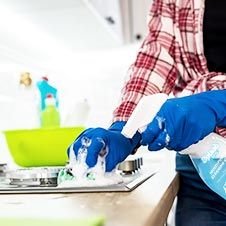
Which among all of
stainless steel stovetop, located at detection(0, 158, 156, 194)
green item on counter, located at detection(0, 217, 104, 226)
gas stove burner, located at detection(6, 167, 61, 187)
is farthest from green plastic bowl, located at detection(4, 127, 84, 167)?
green item on counter, located at detection(0, 217, 104, 226)

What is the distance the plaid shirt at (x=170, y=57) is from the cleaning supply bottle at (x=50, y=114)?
1.74ft

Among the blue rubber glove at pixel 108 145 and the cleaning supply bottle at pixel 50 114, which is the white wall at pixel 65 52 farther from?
the blue rubber glove at pixel 108 145

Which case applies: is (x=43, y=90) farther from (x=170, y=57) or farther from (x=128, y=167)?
(x=128, y=167)

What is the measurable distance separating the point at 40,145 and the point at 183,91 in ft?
1.59

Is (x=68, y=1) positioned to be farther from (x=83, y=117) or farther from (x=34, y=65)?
(x=34, y=65)

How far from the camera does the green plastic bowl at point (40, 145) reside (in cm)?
125

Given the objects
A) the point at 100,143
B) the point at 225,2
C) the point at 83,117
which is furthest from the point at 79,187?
the point at 83,117

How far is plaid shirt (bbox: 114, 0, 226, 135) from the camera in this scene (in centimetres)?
108

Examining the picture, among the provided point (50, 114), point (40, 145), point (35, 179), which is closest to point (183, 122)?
point (35, 179)

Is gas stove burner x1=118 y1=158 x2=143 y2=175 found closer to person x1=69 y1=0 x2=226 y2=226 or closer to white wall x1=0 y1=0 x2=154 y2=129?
person x1=69 y1=0 x2=226 y2=226

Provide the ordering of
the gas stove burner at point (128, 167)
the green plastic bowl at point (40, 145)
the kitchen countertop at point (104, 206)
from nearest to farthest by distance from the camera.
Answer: the kitchen countertop at point (104, 206) < the gas stove burner at point (128, 167) < the green plastic bowl at point (40, 145)

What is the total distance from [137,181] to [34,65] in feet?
4.44

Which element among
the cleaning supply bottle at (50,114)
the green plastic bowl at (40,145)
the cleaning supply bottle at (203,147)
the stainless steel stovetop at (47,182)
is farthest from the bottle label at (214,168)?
the cleaning supply bottle at (50,114)

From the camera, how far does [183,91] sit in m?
1.10
